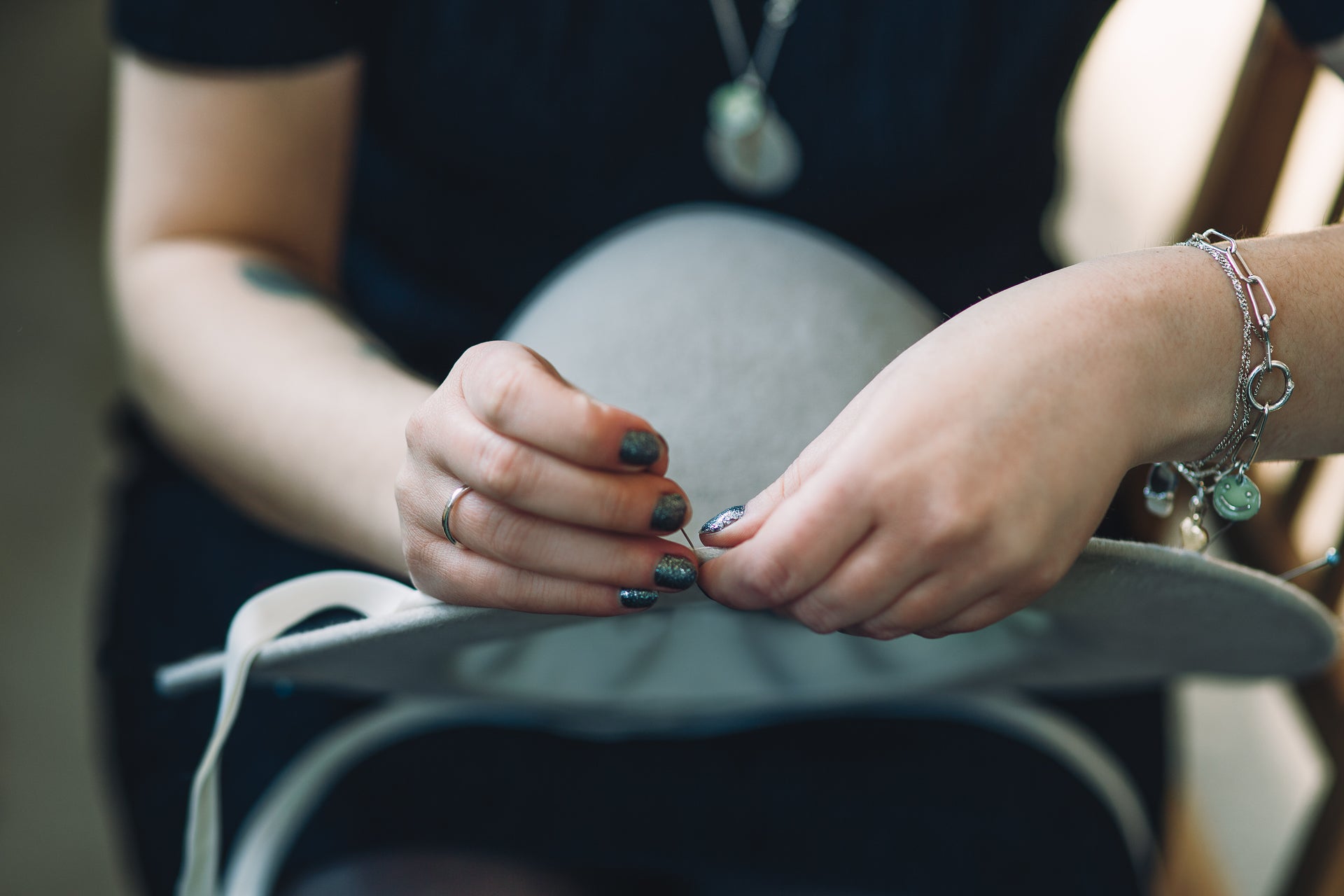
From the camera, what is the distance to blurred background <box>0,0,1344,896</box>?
0.79m

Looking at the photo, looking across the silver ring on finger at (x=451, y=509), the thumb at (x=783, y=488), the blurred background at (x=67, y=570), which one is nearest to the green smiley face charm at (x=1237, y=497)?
the thumb at (x=783, y=488)

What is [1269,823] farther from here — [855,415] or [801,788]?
[855,415]

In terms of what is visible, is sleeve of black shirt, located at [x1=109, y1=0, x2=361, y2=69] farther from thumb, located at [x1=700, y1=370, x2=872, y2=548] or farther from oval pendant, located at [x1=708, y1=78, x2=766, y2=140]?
thumb, located at [x1=700, y1=370, x2=872, y2=548]

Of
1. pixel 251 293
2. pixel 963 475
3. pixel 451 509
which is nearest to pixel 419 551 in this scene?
pixel 451 509

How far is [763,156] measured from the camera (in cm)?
49

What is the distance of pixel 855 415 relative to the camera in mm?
254

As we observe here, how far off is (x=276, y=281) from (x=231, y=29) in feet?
0.38

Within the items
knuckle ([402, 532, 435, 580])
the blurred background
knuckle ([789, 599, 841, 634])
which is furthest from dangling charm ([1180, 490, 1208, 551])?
the blurred background

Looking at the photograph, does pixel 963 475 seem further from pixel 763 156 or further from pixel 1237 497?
pixel 763 156

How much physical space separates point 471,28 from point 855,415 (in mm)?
321

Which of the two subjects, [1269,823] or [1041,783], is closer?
[1041,783]

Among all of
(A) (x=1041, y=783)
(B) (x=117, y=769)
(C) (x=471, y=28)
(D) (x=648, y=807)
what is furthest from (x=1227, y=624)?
(B) (x=117, y=769)

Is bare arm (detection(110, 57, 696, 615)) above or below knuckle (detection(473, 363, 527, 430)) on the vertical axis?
below

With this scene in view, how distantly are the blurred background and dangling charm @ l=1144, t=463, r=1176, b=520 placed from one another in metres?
0.39
